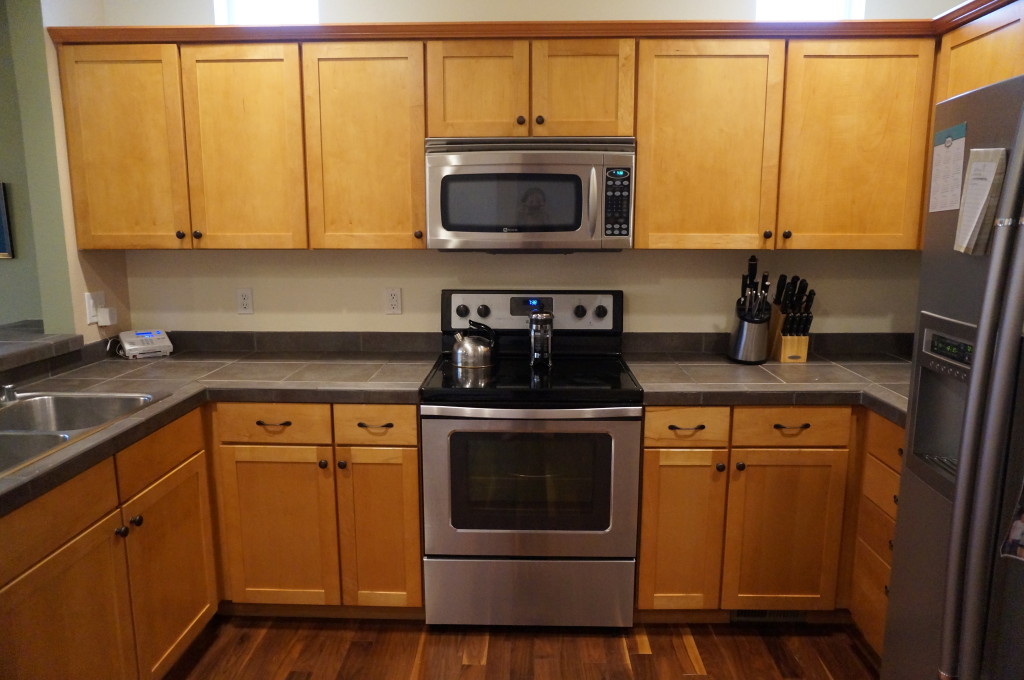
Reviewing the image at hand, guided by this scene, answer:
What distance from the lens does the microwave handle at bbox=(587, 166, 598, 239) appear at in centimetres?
213

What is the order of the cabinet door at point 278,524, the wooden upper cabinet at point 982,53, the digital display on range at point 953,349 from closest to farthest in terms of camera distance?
1. the digital display on range at point 953,349
2. the wooden upper cabinet at point 982,53
3. the cabinet door at point 278,524

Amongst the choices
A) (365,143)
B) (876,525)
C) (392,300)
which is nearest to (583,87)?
(365,143)

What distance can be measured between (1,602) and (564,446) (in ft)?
4.76

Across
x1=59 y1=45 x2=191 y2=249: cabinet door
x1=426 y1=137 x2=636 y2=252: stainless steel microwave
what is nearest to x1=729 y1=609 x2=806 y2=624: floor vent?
x1=426 y1=137 x2=636 y2=252: stainless steel microwave

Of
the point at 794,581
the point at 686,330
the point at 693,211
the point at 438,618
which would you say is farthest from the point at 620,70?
the point at 438,618

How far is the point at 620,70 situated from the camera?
212 centimetres

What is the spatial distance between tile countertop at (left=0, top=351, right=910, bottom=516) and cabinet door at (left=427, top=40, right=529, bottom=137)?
0.89m

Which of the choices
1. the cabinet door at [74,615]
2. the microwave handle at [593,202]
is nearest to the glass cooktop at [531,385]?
the microwave handle at [593,202]

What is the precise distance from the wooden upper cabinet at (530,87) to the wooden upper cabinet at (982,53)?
3.43 ft

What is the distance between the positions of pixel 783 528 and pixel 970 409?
1.18m

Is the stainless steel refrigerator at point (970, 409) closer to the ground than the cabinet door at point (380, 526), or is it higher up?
higher up

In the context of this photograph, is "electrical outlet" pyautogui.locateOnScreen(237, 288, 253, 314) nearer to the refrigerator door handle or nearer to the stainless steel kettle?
the stainless steel kettle

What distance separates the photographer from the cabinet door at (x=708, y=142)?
2121 mm

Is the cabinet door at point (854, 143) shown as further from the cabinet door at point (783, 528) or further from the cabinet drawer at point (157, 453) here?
the cabinet drawer at point (157, 453)
